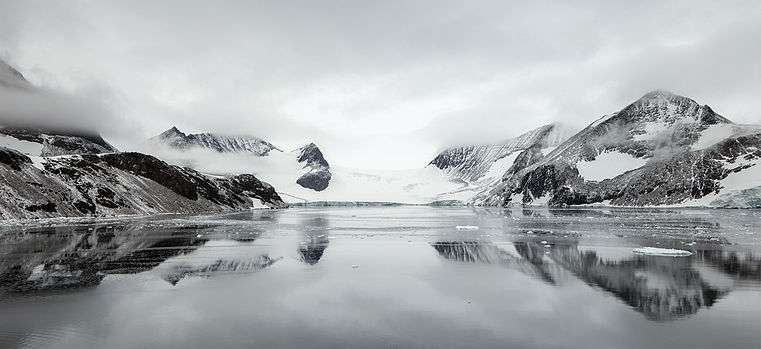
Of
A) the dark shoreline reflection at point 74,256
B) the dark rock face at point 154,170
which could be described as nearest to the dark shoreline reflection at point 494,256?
the dark shoreline reflection at point 74,256

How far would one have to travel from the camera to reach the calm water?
595 inches

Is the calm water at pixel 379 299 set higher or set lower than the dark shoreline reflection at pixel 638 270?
lower

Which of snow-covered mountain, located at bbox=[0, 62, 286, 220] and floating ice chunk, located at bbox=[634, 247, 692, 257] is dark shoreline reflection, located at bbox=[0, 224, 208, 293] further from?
snow-covered mountain, located at bbox=[0, 62, 286, 220]

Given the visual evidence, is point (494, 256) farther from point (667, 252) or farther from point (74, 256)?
point (74, 256)

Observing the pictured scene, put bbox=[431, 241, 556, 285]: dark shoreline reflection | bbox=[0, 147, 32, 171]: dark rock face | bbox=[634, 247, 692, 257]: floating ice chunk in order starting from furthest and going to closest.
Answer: bbox=[0, 147, 32, 171]: dark rock face → bbox=[634, 247, 692, 257]: floating ice chunk → bbox=[431, 241, 556, 285]: dark shoreline reflection

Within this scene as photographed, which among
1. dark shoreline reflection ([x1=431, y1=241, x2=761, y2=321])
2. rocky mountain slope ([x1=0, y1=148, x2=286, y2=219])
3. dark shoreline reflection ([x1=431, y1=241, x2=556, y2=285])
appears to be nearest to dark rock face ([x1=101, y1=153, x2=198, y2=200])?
rocky mountain slope ([x1=0, y1=148, x2=286, y2=219])

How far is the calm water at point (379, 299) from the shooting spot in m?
15.1

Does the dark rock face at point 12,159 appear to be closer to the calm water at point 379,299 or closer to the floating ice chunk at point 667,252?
the calm water at point 379,299

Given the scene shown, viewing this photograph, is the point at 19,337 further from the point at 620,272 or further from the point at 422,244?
the point at 422,244

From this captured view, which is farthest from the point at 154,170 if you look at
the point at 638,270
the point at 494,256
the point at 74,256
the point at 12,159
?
the point at 638,270

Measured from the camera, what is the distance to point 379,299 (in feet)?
69.4

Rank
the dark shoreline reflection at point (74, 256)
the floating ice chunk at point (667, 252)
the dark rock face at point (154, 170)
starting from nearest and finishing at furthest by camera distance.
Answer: the dark shoreline reflection at point (74, 256)
the floating ice chunk at point (667, 252)
the dark rock face at point (154, 170)

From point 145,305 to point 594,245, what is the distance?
3539 cm

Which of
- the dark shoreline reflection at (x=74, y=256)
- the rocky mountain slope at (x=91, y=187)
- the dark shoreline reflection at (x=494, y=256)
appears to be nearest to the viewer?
the dark shoreline reflection at (x=74, y=256)
